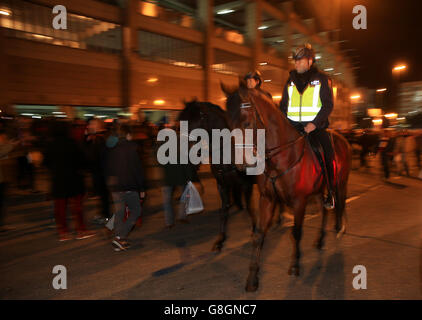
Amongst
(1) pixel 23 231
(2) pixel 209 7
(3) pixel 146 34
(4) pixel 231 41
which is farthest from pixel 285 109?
(4) pixel 231 41

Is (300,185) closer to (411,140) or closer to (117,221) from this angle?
(117,221)

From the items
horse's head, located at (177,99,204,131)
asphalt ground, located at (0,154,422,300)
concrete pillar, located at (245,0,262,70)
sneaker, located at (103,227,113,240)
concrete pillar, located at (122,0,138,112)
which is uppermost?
concrete pillar, located at (245,0,262,70)

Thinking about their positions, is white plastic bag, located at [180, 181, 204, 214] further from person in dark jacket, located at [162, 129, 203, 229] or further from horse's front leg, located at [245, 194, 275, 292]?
horse's front leg, located at [245, 194, 275, 292]

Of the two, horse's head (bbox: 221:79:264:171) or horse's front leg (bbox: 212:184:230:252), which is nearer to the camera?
horse's head (bbox: 221:79:264:171)

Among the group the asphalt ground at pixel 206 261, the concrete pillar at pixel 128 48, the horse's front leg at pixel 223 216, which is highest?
the concrete pillar at pixel 128 48

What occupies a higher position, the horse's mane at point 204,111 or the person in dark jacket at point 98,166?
the horse's mane at point 204,111

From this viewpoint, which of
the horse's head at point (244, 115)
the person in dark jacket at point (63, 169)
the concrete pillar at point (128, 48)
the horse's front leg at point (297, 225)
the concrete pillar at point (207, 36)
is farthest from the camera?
the concrete pillar at point (207, 36)

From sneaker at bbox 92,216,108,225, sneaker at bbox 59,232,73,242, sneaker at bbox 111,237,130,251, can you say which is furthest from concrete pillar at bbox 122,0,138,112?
sneaker at bbox 111,237,130,251

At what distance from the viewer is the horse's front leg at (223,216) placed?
16.7 feet

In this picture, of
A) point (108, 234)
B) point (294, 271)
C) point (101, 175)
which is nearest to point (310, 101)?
point (294, 271)

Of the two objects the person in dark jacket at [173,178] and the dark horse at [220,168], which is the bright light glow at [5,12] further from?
the dark horse at [220,168]

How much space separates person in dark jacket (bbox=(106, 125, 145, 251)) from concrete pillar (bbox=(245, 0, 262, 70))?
24.0 meters

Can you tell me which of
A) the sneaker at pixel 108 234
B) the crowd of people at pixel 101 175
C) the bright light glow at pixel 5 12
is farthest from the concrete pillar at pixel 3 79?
the sneaker at pixel 108 234

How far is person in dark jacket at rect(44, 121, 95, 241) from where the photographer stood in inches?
214
